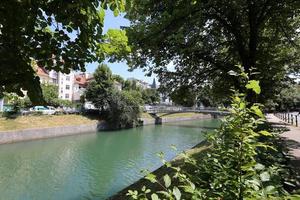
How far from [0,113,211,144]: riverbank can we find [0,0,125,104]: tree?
98.7 feet

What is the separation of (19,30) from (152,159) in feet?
72.3

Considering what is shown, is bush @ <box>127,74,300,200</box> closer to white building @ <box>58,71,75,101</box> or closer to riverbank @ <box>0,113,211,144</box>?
riverbank @ <box>0,113,211,144</box>

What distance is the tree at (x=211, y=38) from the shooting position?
30.3 ft

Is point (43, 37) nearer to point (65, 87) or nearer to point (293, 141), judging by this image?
point (293, 141)

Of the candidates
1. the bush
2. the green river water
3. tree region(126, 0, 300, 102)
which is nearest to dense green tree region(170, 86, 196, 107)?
tree region(126, 0, 300, 102)

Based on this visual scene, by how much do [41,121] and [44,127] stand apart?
2129mm

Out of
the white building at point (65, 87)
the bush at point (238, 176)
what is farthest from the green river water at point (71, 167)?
the white building at point (65, 87)

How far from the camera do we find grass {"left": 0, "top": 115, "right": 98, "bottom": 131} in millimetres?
34234

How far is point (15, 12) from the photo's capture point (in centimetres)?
319

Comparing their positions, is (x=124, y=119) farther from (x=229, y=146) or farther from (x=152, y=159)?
(x=229, y=146)

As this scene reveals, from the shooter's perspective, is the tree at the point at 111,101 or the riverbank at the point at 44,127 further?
the tree at the point at 111,101

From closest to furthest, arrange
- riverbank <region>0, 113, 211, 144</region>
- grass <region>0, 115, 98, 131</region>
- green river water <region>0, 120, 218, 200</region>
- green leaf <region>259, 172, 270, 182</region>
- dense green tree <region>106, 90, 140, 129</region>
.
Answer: green leaf <region>259, 172, 270, 182</region>
green river water <region>0, 120, 218, 200</region>
riverbank <region>0, 113, 211, 144</region>
grass <region>0, 115, 98, 131</region>
dense green tree <region>106, 90, 140, 129</region>

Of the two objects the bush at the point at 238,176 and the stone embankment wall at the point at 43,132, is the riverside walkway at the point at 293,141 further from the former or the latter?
the stone embankment wall at the point at 43,132

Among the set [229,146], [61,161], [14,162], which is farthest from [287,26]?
[14,162]
